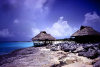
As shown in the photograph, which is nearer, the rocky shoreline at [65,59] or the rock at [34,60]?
the rocky shoreline at [65,59]

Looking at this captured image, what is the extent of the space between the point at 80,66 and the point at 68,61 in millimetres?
1471

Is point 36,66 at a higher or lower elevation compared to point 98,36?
lower

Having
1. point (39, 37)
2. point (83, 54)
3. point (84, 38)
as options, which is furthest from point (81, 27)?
point (83, 54)

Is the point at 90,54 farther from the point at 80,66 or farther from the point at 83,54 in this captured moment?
the point at 80,66

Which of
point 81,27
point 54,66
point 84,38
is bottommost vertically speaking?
point 54,66

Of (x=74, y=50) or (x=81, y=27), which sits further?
(x=81, y=27)

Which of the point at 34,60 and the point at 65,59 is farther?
the point at 34,60

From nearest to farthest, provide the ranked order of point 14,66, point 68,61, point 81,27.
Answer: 1. point 68,61
2. point 14,66
3. point 81,27

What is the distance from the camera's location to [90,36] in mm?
18500

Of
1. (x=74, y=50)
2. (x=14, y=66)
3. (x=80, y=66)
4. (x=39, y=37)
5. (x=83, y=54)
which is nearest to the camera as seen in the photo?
(x=80, y=66)

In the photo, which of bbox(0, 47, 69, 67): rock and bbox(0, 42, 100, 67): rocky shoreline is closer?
bbox(0, 42, 100, 67): rocky shoreline

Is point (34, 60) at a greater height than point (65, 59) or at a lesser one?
lesser

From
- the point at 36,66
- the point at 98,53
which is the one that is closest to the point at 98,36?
the point at 98,53

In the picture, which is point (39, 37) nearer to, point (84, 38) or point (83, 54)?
point (84, 38)
